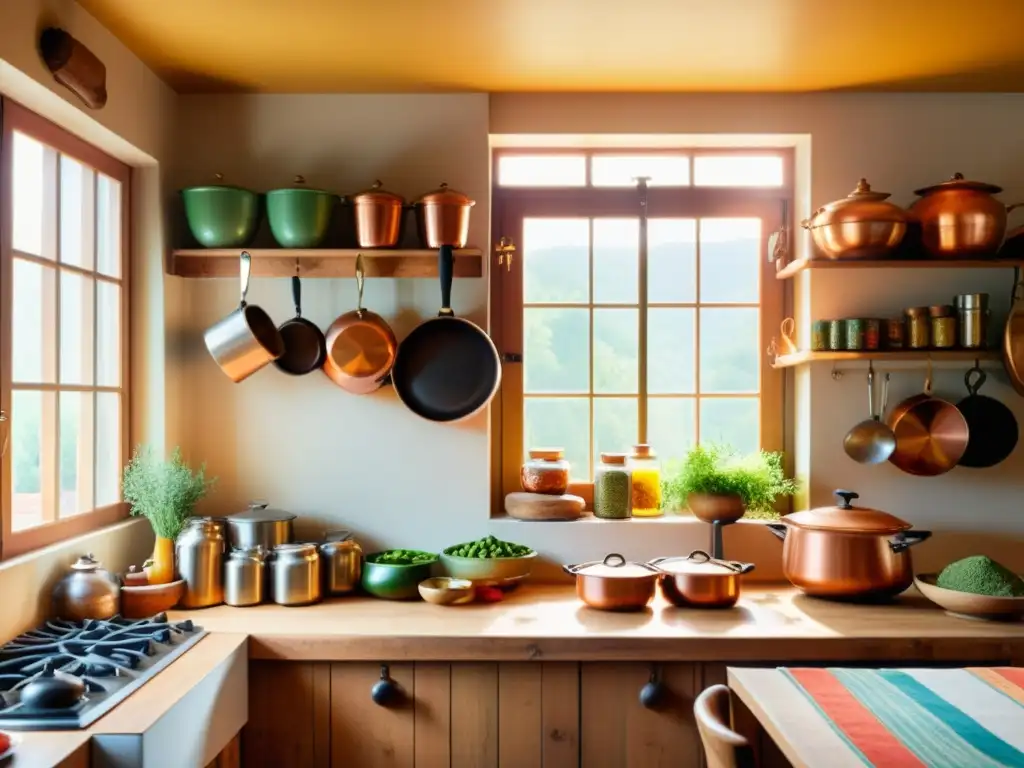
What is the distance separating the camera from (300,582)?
9.36ft

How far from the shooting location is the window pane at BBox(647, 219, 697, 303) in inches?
136

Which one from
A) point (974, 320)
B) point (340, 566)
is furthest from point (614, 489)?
point (974, 320)

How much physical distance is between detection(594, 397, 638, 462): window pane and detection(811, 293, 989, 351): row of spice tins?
2.39ft

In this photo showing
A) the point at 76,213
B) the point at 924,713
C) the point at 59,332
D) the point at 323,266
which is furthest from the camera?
the point at 323,266

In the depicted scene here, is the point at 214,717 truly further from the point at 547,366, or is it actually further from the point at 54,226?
the point at 547,366

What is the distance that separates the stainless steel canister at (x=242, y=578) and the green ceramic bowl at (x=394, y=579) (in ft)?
1.16

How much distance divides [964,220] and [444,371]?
180cm

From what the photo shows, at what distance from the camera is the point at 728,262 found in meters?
3.45

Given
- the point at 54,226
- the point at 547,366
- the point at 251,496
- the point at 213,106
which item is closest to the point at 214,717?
the point at 251,496

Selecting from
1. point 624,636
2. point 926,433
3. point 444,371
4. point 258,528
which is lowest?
point 624,636

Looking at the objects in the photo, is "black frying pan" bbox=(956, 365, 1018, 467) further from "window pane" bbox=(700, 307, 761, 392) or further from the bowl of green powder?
"window pane" bbox=(700, 307, 761, 392)

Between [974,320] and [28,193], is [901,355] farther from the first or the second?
[28,193]

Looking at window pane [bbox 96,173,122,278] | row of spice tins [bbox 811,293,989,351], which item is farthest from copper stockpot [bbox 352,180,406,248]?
row of spice tins [bbox 811,293,989,351]

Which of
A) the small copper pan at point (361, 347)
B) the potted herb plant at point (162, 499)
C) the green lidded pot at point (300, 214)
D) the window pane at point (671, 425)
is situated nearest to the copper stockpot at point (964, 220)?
the window pane at point (671, 425)
